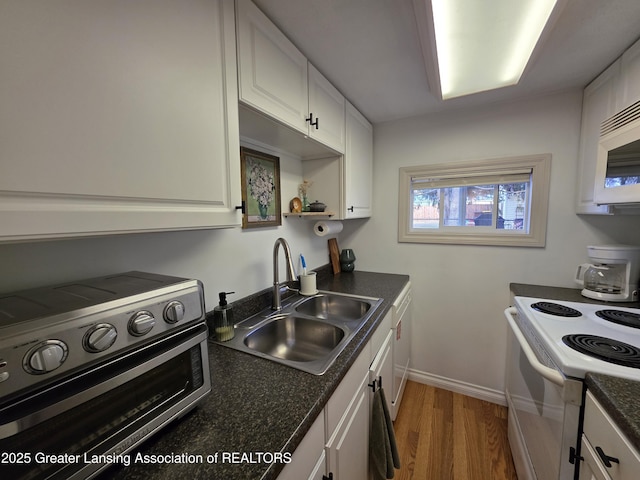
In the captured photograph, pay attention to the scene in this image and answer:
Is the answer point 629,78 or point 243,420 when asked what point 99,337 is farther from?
point 629,78

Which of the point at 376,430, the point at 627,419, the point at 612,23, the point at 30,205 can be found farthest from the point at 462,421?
the point at 30,205

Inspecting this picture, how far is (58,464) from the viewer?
0.41 meters

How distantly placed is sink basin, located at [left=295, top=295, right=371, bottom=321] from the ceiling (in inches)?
52.2

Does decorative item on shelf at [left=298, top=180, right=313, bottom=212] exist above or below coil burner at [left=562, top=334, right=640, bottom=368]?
above

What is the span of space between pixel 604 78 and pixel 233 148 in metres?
2.00

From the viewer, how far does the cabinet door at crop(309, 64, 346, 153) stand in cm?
130

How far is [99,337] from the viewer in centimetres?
44

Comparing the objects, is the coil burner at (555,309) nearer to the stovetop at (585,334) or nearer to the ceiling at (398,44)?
the stovetop at (585,334)

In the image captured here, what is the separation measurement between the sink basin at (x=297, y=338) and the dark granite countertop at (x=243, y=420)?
0.74 feet

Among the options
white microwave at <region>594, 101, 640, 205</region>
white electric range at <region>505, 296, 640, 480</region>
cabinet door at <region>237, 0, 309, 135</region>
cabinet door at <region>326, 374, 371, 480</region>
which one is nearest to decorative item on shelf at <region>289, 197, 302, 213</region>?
cabinet door at <region>237, 0, 309, 135</region>

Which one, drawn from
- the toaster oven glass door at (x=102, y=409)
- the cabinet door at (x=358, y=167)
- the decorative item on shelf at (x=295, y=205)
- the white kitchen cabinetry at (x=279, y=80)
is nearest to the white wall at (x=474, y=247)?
the cabinet door at (x=358, y=167)

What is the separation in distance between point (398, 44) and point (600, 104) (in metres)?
1.24

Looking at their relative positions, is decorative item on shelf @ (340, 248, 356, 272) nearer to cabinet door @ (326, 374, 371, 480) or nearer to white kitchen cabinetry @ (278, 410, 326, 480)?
cabinet door @ (326, 374, 371, 480)

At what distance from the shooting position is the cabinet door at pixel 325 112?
1.30 m
